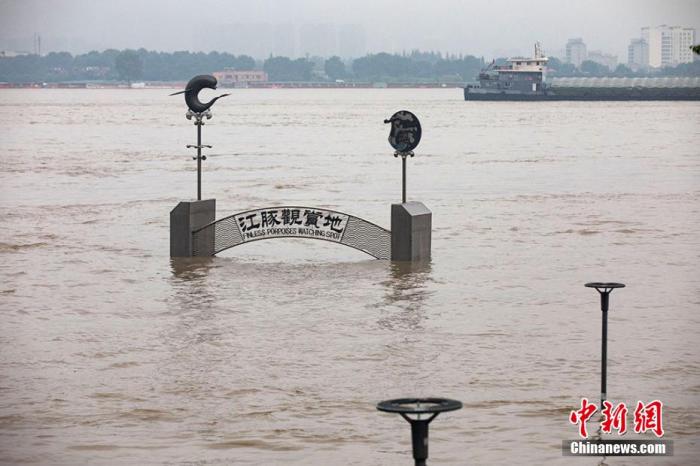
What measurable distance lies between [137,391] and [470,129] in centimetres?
10448

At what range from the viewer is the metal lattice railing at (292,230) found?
27.2 meters

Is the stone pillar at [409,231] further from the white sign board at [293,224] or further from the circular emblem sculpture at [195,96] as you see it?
the circular emblem sculpture at [195,96]

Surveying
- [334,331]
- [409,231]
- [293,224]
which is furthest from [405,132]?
[334,331]

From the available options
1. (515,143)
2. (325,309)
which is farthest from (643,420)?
(515,143)

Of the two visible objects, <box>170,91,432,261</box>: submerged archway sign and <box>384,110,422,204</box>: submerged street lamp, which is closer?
<box>170,91,432,261</box>: submerged archway sign

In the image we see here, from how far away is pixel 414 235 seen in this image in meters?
27.5

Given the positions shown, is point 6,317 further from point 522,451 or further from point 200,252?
point 522,451

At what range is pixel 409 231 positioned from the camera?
2742 centimetres

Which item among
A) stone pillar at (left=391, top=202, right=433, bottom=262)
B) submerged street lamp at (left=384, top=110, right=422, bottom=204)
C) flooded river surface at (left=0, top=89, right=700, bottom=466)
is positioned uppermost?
submerged street lamp at (left=384, top=110, right=422, bottom=204)

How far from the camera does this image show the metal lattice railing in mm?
27219

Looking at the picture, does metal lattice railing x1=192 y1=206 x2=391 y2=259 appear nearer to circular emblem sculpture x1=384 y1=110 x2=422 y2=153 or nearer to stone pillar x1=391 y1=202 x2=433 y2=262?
stone pillar x1=391 y1=202 x2=433 y2=262
